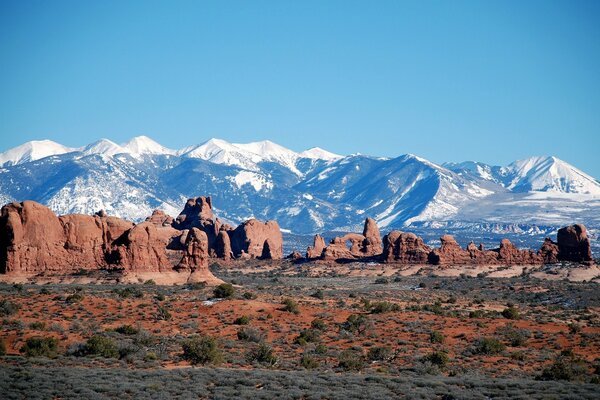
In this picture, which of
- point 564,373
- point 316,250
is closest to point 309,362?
point 564,373

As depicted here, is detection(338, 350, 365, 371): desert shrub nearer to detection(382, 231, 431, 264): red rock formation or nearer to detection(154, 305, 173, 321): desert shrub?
detection(154, 305, 173, 321): desert shrub

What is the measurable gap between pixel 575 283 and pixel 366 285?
84.2ft

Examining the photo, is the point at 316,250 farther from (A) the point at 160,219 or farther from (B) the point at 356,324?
(B) the point at 356,324

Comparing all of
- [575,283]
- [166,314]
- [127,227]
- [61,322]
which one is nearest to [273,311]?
[166,314]

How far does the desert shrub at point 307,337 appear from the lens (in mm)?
47300

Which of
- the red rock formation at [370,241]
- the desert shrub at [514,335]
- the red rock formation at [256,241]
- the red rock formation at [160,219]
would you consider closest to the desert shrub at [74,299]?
the desert shrub at [514,335]

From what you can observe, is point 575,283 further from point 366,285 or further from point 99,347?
point 99,347

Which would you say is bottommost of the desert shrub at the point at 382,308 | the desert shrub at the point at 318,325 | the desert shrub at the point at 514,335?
the desert shrub at the point at 514,335

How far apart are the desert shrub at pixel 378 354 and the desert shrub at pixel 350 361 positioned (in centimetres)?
47

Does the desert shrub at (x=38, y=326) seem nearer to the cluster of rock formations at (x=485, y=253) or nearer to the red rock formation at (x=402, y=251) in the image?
the red rock formation at (x=402, y=251)

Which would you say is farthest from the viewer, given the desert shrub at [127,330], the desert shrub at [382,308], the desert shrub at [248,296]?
the desert shrub at [248,296]

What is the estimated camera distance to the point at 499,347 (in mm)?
45875

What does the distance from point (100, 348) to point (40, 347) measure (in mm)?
2725

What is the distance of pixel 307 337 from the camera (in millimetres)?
48219
